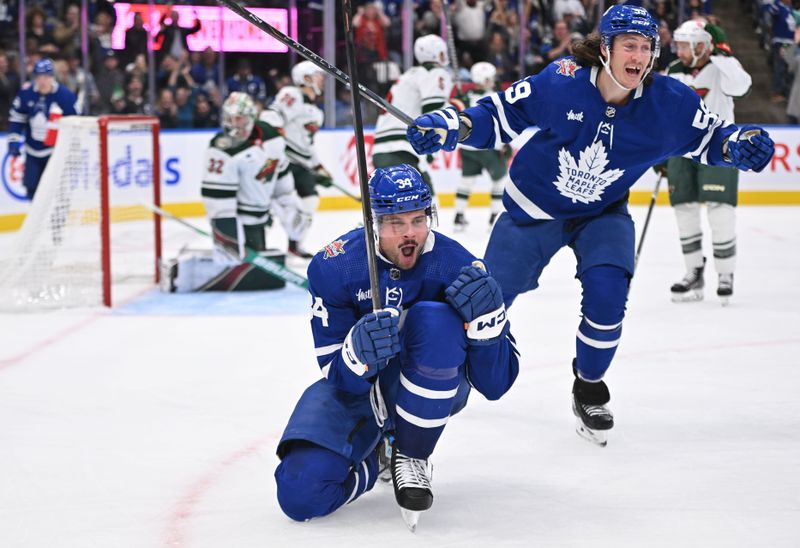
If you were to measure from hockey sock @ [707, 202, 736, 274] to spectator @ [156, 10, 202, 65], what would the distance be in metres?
5.40

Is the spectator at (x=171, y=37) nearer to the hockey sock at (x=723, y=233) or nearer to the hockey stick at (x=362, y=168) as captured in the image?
the hockey sock at (x=723, y=233)

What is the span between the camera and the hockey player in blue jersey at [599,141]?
2.89 m

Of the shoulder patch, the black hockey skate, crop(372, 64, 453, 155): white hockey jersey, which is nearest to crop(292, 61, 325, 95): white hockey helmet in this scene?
crop(372, 64, 453, 155): white hockey jersey

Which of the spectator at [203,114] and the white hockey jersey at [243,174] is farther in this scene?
the spectator at [203,114]

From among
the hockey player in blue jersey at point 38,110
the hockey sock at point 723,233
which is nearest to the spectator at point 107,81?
the hockey player in blue jersey at point 38,110

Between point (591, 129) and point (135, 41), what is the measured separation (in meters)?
6.84

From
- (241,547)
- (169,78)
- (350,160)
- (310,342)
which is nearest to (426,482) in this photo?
(241,547)

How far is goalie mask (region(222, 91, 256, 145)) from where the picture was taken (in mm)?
5441

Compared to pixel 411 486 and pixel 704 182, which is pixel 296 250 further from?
pixel 411 486

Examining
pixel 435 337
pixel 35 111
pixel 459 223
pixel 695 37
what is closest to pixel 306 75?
pixel 35 111

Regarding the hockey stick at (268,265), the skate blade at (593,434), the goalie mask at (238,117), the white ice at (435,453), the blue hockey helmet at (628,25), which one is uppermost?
the blue hockey helmet at (628,25)

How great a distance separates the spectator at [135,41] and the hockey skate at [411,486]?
726 centimetres

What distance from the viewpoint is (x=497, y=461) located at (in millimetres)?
2910

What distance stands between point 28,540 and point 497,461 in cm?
114
